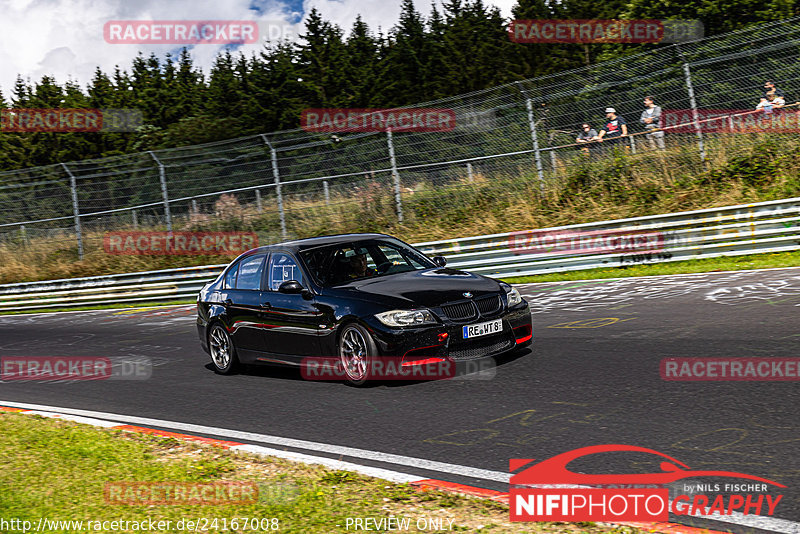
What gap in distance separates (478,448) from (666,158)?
12.5 m

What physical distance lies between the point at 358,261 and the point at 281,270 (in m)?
0.87

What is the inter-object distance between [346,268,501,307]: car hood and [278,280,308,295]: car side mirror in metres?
0.49

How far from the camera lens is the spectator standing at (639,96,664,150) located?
1644cm

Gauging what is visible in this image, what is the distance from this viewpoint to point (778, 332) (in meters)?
8.27

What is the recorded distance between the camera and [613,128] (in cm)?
1709

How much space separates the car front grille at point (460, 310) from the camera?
7.71 m

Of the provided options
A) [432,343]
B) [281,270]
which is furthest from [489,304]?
[281,270]

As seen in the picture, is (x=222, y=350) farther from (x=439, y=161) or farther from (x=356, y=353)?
(x=439, y=161)

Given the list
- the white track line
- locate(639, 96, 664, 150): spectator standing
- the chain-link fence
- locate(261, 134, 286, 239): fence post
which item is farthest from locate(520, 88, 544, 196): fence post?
the white track line

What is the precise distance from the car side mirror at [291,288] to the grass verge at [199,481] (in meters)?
2.31

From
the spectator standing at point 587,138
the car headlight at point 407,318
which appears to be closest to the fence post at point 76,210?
the spectator standing at point 587,138

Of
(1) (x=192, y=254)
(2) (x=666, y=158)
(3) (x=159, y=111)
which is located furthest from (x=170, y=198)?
(3) (x=159, y=111)

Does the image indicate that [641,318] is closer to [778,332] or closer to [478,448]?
[778,332]

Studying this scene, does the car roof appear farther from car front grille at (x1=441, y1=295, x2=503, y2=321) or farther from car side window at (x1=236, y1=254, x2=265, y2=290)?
car front grille at (x1=441, y1=295, x2=503, y2=321)
